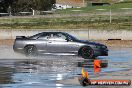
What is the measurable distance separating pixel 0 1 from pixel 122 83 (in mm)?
65416

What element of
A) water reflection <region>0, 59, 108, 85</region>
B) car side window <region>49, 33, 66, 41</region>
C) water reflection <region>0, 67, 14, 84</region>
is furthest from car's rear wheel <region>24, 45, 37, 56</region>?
water reflection <region>0, 67, 14, 84</region>

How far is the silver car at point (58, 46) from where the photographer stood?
28.5m

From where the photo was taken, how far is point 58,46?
95.5 ft

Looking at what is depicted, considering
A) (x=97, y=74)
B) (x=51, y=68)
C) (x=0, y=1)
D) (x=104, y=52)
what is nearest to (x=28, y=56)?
(x=104, y=52)

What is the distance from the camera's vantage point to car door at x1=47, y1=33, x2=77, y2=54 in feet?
94.7

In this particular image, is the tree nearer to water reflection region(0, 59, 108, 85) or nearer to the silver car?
the silver car

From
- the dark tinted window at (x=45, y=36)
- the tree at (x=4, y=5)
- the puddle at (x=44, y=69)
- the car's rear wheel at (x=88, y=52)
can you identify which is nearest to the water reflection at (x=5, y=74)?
the puddle at (x=44, y=69)

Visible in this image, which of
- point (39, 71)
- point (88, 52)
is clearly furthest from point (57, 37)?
point (39, 71)

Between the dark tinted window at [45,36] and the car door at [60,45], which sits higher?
the dark tinted window at [45,36]

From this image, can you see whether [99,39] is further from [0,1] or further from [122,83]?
[0,1]

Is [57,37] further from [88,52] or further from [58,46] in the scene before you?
[88,52]

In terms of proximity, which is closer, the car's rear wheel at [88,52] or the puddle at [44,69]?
the puddle at [44,69]

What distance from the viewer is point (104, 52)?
28.7 metres

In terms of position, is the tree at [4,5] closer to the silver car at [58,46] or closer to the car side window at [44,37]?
the car side window at [44,37]
